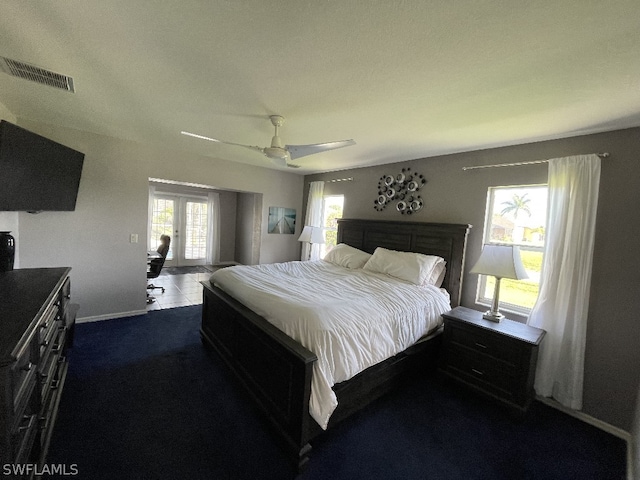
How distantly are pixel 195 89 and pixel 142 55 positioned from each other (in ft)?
1.32

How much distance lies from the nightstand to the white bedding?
0.27 meters

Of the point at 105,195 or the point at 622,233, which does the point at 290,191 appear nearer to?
the point at 105,195

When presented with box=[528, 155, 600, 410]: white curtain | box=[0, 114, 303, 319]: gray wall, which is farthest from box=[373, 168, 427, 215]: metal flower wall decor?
box=[0, 114, 303, 319]: gray wall

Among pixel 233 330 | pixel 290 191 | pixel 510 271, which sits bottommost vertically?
pixel 233 330

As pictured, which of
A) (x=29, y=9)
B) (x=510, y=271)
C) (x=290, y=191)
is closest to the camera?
(x=29, y=9)

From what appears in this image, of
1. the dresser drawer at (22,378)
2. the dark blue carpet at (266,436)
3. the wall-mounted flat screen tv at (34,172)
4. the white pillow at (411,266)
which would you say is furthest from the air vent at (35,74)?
the white pillow at (411,266)

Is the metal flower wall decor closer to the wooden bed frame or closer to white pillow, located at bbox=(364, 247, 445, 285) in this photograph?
the wooden bed frame

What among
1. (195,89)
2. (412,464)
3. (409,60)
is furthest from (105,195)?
(412,464)

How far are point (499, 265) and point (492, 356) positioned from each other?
0.82 m

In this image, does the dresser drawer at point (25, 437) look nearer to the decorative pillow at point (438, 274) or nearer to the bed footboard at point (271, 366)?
the bed footboard at point (271, 366)

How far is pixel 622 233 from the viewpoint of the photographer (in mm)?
2123

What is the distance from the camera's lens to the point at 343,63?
1499mm

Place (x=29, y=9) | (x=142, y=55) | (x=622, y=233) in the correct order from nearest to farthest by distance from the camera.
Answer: (x=29, y=9)
(x=142, y=55)
(x=622, y=233)

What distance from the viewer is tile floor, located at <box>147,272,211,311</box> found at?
427 centimetres
